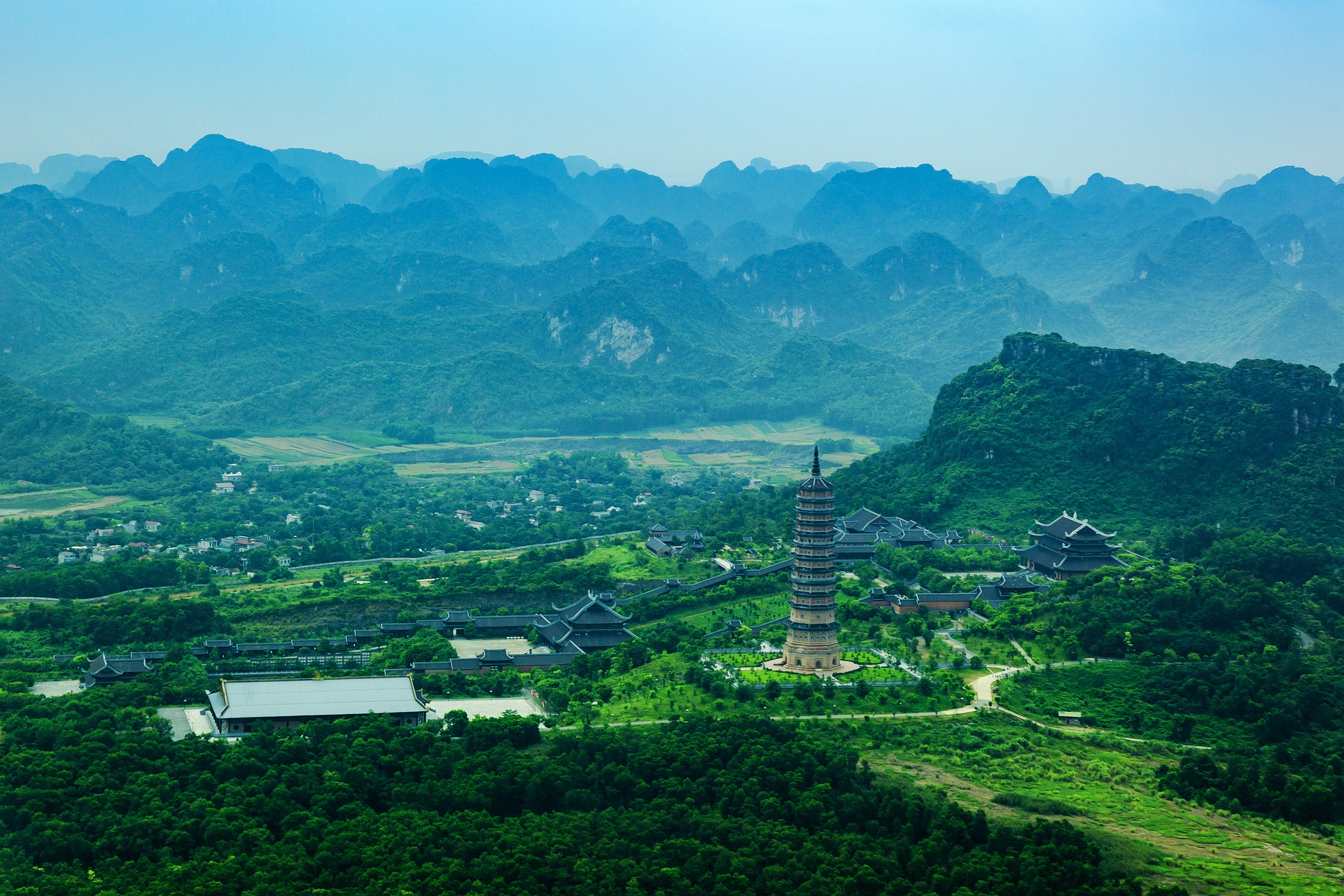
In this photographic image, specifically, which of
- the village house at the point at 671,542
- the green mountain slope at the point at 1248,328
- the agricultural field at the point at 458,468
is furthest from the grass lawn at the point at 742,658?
the green mountain slope at the point at 1248,328

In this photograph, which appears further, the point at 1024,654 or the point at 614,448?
the point at 614,448

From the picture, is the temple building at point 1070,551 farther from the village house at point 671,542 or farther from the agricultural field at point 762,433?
the agricultural field at point 762,433

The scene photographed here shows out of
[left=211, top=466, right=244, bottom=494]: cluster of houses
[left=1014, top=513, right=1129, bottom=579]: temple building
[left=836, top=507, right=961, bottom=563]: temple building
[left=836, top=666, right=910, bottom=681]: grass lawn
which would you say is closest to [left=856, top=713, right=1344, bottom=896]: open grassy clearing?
[left=836, top=666, right=910, bottom=681]: grass lawn

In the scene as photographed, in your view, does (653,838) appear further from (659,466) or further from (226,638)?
(659,466)

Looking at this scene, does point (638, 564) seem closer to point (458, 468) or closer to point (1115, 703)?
point (1115, 703)

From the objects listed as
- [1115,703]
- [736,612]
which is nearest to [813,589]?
[736,612]

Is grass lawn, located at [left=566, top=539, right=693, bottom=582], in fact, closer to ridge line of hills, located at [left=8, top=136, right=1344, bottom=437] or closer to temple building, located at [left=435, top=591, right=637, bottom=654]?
temple building, located at [left=435, top=591, right=637, bottom=654]
